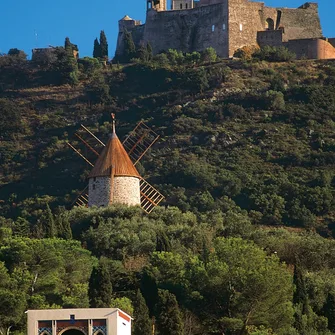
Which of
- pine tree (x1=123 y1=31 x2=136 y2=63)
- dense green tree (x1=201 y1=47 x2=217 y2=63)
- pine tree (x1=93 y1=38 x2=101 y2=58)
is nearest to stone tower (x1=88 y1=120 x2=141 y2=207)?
dense green tree (x1=201 y1=47 x2=217 y2=63)

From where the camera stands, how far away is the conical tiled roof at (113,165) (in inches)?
2790

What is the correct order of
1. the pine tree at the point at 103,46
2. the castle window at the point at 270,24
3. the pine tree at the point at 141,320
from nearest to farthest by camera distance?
the pine tree at the point at 141,320 → the castle window at the point at 270,24 → the pine tree at the point at 103,46

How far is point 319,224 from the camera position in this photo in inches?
3238

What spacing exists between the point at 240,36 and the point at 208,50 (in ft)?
8.61

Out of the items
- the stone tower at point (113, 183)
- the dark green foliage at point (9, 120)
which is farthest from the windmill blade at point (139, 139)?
the stone tower at point (113, 183)

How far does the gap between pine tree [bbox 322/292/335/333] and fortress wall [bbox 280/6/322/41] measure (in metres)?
48.2

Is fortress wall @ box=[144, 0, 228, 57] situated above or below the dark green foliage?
above

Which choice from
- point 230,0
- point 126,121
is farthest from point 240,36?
point 126,121

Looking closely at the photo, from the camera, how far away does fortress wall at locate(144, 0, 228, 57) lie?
332ft

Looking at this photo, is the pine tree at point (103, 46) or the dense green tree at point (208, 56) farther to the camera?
the pine tree at point (103, 46)

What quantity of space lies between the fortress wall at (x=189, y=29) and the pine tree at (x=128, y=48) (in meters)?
1.06

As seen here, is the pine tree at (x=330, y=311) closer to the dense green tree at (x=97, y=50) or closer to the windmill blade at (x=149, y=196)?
the windmill blade at (x=149, y=196)

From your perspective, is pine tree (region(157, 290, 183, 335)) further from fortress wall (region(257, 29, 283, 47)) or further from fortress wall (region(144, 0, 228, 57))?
fortress wall (region(257, 29, 283, 47))

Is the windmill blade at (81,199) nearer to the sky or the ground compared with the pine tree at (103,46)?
nearer to the ground
